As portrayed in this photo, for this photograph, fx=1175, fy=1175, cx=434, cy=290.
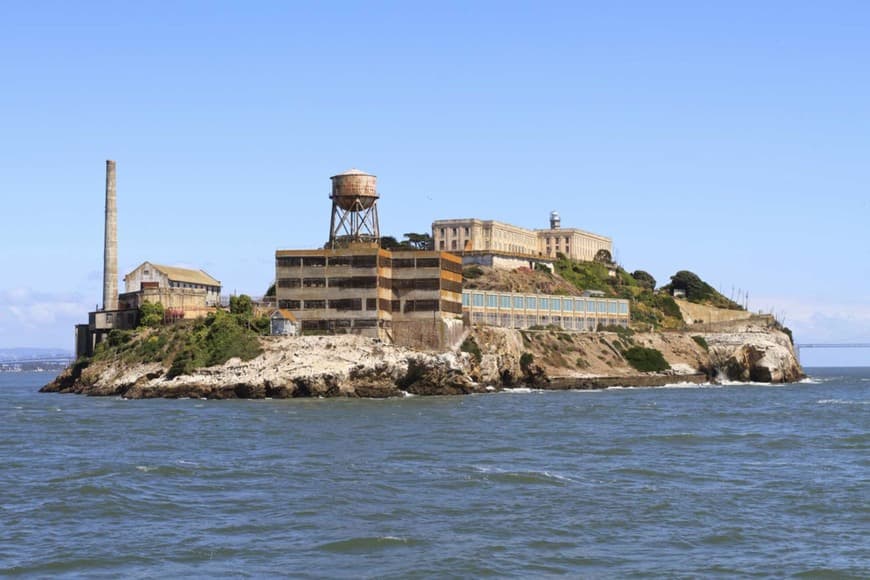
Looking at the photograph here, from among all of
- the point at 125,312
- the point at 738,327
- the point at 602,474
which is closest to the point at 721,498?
the point at 602,474

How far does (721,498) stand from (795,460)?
13.9 m

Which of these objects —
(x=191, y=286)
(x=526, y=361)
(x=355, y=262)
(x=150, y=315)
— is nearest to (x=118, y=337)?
(x=150, y=315)

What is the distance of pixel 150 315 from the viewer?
12531cm

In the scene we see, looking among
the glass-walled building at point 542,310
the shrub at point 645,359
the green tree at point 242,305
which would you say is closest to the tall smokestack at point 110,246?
the green tree at point 242,305

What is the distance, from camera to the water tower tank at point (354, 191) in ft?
422

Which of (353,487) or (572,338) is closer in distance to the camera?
(353,487)

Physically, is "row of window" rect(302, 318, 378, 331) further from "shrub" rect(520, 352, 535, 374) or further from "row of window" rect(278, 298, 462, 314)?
"shrub" rect(520, 352, 535, 374)

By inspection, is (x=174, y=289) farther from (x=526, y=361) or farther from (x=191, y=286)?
(x=526, y=361)

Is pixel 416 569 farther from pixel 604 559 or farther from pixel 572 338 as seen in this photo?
pixel 572 338

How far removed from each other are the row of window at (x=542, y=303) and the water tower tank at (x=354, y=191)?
54.1 feet

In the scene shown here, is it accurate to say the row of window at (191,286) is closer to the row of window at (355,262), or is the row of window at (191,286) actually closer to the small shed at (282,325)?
the row of window at (355,262)

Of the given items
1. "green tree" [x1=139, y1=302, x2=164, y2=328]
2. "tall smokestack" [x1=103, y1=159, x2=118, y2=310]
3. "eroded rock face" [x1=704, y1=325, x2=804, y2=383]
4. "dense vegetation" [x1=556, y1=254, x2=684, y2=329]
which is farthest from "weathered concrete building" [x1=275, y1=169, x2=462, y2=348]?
"dense vegetation" [x1=556, y1=254, x2=684, y2=329]

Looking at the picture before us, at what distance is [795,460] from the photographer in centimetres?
5550

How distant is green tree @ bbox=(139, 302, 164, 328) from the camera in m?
125
